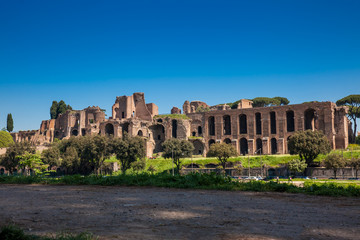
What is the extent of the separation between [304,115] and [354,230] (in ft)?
189

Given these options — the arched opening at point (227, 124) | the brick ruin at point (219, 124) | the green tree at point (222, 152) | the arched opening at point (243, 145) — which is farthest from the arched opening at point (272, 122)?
the green tree at point (222, 152)

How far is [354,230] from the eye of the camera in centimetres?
621

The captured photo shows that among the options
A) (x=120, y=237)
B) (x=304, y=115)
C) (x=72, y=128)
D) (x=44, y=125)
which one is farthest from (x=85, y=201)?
(x=44, y=125)

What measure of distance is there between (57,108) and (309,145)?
252ft

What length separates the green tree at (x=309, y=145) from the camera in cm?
4184

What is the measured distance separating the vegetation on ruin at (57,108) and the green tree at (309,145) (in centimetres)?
7219

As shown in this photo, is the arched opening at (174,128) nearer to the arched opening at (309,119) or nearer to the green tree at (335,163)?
the arched opening at (309,119)

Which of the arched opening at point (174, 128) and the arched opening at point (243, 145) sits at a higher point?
the arched opening at point (174, 128)

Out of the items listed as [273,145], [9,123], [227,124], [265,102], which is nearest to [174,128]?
[227,124]

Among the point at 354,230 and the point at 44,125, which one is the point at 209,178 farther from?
the point at 44,125

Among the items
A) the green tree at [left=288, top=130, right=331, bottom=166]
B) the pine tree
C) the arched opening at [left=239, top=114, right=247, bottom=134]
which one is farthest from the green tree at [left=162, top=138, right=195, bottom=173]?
the pine tree

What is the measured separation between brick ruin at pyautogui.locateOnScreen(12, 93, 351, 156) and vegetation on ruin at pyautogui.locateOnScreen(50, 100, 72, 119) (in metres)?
15.4

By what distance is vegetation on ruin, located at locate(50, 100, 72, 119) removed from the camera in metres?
97.0

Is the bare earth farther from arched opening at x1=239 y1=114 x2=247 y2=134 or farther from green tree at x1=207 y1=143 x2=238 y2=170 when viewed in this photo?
arched opening at x1=239 y1=114 x2=247 y2=134
